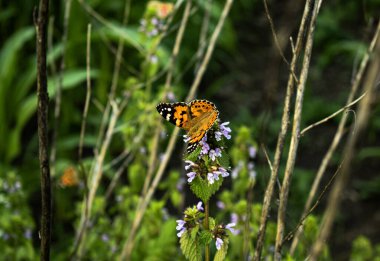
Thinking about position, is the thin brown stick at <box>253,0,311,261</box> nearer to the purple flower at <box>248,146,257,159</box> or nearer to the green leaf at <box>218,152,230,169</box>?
the green leaf at <box>218,152,230,169</box>

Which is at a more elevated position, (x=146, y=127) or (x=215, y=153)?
(x=146, y=127)

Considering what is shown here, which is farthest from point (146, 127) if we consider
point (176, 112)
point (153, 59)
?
point (176, 112)

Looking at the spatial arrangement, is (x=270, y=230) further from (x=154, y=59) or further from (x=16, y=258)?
(x=16, y=258)

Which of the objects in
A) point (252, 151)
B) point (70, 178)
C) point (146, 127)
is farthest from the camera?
point (70, 178)

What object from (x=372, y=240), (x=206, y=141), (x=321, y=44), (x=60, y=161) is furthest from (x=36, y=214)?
(x=321, y=44)

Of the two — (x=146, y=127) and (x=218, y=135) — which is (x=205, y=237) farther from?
(x=146, y=127)

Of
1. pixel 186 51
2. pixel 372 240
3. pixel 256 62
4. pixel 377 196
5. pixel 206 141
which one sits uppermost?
pixel 256 62

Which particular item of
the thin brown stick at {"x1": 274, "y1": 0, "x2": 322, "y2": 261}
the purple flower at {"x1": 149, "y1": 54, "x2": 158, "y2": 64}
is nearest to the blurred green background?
the purple flower at {"x1": 149, "y1": 54, "x2": 158, "y2": 64}

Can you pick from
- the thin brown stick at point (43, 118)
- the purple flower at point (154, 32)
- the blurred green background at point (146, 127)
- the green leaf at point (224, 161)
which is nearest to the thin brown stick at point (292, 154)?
the green leaf at point (224, 161)

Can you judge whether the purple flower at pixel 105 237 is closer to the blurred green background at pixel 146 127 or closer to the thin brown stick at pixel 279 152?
the blurred green background at pixel 146 127
